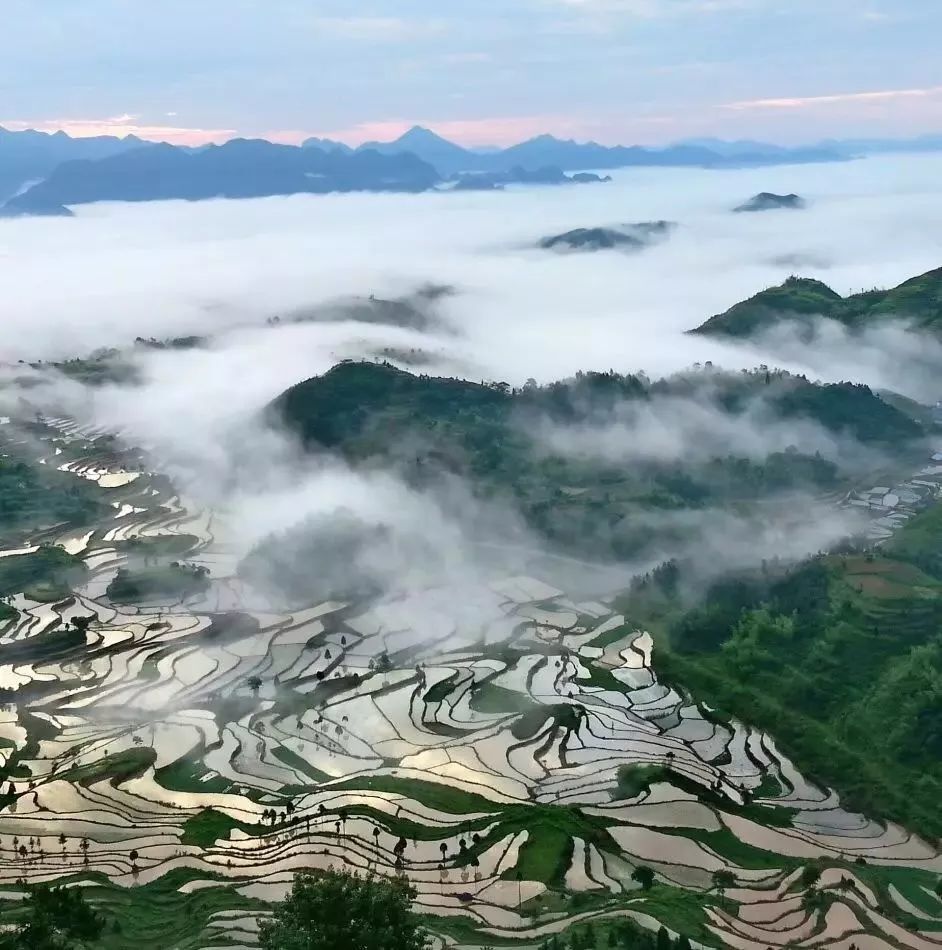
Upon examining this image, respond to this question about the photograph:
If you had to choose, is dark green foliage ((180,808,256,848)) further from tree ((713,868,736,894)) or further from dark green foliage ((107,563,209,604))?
dark green foliage ((107,563,209,604))

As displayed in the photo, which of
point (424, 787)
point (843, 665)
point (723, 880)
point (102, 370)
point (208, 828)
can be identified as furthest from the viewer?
point (102, 370)

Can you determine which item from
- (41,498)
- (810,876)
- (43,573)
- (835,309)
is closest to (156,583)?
(43,573)

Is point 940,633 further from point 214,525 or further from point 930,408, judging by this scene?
point 930,408

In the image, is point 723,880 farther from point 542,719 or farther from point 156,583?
point 156,583

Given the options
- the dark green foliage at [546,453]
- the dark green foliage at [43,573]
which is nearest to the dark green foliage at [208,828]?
the dark green foliage at [546,453]

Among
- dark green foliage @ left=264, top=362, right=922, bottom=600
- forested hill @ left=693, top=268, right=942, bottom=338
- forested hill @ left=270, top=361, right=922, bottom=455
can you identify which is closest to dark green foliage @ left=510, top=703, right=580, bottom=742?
dark green foliage @ left=264, top=362, right=922, bottom=600

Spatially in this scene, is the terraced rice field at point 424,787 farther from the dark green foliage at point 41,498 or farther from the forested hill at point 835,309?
the forested hill at point 835,309

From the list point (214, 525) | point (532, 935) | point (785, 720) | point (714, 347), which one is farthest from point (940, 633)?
point (714, 347)

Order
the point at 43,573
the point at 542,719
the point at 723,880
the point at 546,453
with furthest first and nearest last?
the point at 546,453 < the point at 43,573 < the point at 542,719 < the point at 723,880
